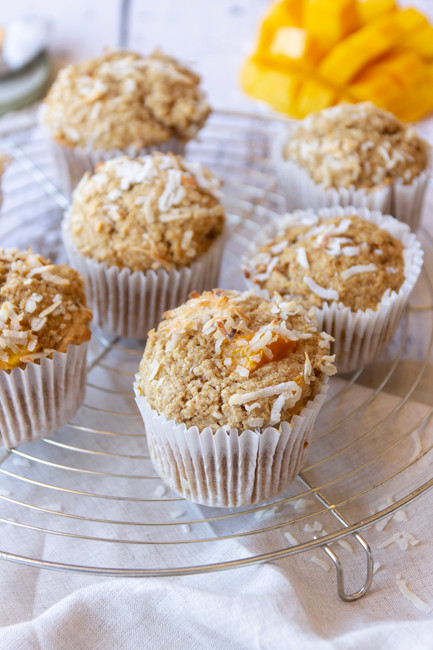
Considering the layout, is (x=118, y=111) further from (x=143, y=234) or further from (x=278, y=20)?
(x=278, y=20)

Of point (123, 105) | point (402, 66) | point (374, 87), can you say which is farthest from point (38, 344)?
point (402, 66)

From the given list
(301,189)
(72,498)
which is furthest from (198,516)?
(301,189)

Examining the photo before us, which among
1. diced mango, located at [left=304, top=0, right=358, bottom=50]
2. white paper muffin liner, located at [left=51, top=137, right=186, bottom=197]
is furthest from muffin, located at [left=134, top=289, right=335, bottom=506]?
diced mango, located at [left=304, top=0, right=358, bottom=50]

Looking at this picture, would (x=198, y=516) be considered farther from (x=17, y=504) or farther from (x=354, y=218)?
(x=354, y=218)

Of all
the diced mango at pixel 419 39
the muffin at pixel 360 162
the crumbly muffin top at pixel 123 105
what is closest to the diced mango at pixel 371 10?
the diced mango at pixel 419 39

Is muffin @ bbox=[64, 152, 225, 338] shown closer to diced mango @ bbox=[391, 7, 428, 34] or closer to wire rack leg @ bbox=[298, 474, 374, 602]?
wire rack leg @ bbox=[298, 474, 374, 602]
